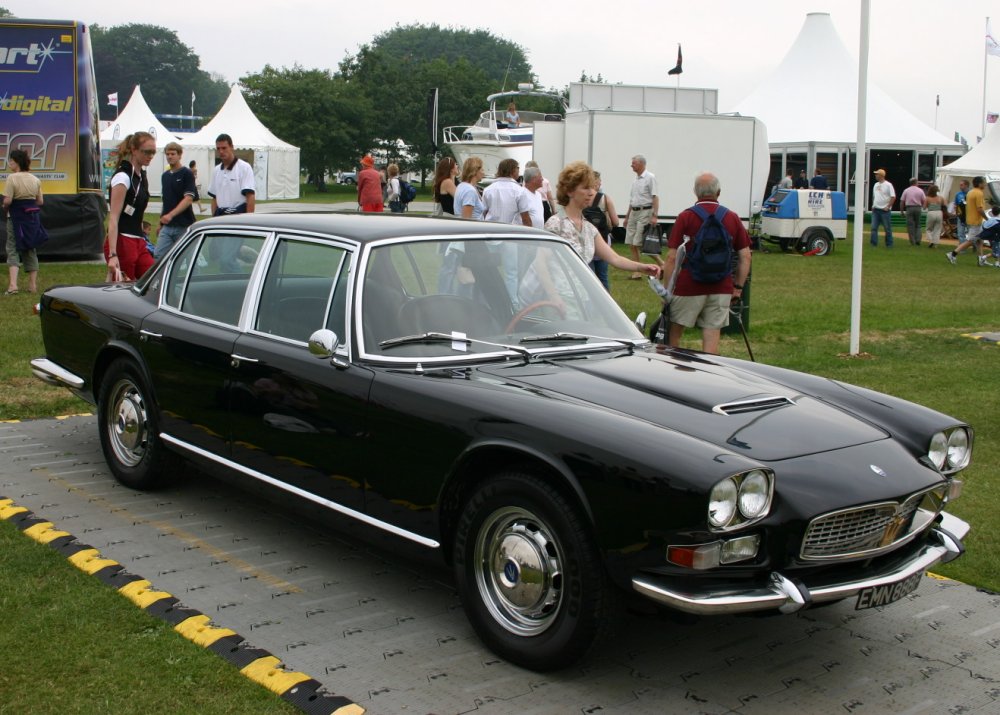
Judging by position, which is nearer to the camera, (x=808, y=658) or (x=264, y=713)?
(x=264, y=713)

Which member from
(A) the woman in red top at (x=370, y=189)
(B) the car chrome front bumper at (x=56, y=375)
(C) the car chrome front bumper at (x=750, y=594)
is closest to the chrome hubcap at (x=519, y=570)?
(C) the car chrome front bumper at (x=750, y=594)

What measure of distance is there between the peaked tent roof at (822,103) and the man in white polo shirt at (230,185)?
27.2 metres

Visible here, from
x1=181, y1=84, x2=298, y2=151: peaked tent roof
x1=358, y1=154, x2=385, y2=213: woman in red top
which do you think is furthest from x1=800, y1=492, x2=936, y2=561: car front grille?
x1=181, y1=84, x2=298, y2=151: peaked tent roof

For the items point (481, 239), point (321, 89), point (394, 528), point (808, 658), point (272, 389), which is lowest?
point (808, 658)

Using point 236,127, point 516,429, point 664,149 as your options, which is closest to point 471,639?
point 516,429

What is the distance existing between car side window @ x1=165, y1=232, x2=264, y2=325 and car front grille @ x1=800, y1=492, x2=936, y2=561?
3092mm

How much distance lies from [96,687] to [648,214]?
16759mm

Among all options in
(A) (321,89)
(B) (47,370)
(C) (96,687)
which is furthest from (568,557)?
(A) (321,89)

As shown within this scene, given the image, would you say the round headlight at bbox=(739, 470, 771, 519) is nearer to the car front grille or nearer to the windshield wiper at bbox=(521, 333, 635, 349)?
the car front grille

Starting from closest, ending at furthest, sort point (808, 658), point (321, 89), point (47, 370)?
point (808, 658) < point (47, 370) < point (321, 89)


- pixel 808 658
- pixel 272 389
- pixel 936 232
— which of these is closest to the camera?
pixel 808 658

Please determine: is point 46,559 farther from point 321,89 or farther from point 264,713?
point 321,89

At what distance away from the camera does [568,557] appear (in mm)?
3891

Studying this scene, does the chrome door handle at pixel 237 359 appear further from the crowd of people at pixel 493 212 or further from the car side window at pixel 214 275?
the crowd of people at pixel 493 212
